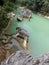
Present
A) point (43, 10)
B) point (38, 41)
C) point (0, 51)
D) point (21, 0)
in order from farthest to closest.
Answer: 1. point (21, 0)
2. point (43, 10)
3. point (38, 41)
4. point (0, 51)

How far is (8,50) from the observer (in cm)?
1227

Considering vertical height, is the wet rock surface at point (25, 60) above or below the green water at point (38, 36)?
above

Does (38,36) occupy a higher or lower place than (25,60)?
lower

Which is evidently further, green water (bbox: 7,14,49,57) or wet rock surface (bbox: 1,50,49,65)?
green water (bbox: 7,14,49,57)

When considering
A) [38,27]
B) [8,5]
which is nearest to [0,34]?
[8,5]

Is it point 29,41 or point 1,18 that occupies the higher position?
point 1,18

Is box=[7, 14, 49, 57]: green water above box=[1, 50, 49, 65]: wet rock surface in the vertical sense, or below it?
below

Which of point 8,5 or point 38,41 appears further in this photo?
point 8,5

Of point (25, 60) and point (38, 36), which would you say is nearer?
point (25, 60)

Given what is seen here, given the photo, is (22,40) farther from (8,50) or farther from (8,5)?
(8,5)

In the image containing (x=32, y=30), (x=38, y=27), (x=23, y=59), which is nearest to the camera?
(x=23, y=59)

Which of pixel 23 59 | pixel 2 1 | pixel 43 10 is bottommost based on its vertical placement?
pixel 43 10

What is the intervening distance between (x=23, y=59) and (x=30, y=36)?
722 centimetres

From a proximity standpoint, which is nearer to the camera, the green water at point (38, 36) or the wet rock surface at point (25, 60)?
the wet rock surface at point (25, 60)
